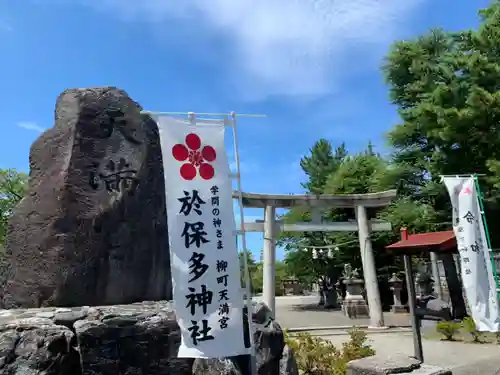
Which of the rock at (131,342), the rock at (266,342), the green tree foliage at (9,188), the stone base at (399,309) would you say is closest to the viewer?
the rock at (131,342)

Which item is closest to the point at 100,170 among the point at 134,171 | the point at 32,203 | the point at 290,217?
the point at 134,171

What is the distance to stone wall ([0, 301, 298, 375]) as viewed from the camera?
391 cm

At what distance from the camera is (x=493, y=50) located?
49.6 ft

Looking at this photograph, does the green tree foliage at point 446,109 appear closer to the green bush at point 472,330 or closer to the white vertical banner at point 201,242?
the green bush at point 472,330

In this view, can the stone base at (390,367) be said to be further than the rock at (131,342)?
Yes

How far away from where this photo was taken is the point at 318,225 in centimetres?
1636

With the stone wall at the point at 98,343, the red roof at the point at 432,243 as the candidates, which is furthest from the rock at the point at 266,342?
the red roof at the point at 432,243

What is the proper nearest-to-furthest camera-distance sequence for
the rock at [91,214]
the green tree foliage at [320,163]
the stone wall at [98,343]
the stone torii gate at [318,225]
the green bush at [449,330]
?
the stone wall at [98,343] < the rock at [91,214] < the green bush at [449,330] < the stone torii gate at [318,225] < the green tree foliage at [320,163]

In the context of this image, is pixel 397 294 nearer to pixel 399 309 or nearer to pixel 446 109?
pixel 399 309

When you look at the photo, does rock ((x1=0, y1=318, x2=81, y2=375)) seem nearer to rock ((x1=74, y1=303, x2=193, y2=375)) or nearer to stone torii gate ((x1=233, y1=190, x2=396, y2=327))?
rock ((x1=74, y1=303, x2=193, y2=375))

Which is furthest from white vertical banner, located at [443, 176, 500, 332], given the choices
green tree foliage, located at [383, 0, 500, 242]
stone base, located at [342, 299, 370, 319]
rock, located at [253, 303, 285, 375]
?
stone base, located at [342, 299, 370, 319]

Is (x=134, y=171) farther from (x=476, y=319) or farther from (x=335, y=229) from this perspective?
(x=335, y=229)

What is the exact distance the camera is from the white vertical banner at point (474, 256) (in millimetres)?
6562

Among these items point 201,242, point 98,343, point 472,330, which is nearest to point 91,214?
point 98,343
